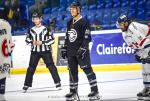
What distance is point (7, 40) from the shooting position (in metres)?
5.93

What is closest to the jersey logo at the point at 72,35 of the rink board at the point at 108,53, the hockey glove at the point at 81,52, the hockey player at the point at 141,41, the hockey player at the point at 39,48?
the hockey glove at the point at 81,52

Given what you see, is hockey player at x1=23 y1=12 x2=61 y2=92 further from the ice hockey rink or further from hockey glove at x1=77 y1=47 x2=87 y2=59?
hockey glove at x1=77 y1=47 x2=87 y2=59

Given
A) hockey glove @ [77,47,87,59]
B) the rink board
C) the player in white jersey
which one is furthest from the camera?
the rink board

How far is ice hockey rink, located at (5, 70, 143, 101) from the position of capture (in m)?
7.81

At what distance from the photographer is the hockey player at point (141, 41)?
698 cm

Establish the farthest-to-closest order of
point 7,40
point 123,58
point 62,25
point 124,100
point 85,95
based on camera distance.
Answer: point 62,25, point 123,58, point 85,95, point 124,100, point 7,40

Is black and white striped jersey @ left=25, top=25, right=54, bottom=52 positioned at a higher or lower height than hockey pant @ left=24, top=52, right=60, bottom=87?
higher

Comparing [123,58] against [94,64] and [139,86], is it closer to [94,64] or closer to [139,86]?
[94,64]

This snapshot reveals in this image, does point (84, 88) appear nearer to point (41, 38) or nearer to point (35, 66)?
point (35, 66)

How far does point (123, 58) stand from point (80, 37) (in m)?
5.42

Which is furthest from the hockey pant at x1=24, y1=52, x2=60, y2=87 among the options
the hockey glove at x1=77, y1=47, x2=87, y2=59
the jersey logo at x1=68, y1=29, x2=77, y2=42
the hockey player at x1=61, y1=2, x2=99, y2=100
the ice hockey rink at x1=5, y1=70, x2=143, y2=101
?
the hockey glove at x1=77, y1=47, x2=87, y2=59

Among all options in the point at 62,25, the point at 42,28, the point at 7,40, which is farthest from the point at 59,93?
the point at 62,25

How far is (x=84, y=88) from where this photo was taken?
927cm

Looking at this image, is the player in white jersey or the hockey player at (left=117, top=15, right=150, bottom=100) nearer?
the player in white jersey
